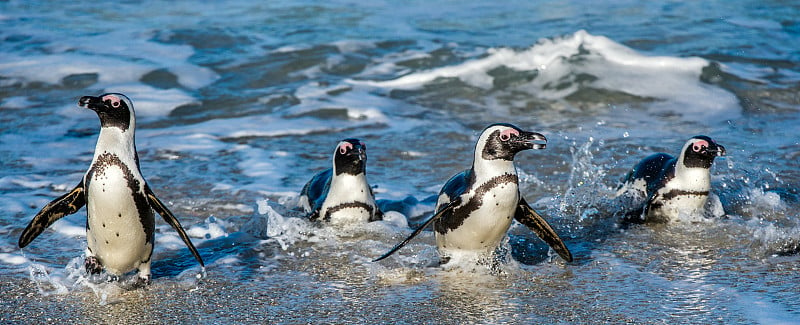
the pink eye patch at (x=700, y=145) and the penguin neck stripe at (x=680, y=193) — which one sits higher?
the pink eye patch at (x=700, y=145)

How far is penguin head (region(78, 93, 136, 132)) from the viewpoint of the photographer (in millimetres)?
4332

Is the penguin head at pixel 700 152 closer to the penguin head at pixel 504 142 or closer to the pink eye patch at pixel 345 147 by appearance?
the penguin head at pixel 504 142

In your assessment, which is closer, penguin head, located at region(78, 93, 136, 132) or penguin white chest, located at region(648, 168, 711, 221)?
penguin head, located at region(78, 93, 136, 132)

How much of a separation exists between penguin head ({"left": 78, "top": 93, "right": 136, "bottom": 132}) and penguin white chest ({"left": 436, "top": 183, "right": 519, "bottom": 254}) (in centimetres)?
171

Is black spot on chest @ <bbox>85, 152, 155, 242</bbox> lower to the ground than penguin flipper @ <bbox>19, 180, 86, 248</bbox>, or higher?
higher

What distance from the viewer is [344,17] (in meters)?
15.6

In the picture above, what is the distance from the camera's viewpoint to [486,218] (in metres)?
4.59

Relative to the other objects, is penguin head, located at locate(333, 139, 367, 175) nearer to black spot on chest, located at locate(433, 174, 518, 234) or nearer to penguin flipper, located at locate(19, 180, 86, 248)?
black spot on chest, located at locate(433, 174, 518, 234)

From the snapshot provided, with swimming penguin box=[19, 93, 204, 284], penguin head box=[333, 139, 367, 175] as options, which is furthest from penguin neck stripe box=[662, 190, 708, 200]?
swimming penguin box=[19, 93, 204, 284]

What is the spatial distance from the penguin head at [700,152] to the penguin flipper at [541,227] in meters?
1.39

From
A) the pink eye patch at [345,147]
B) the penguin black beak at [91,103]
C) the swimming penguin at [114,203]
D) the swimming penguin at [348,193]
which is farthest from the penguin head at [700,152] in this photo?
the penguin black beak at [91,103]

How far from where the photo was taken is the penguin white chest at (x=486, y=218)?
15.0 feet

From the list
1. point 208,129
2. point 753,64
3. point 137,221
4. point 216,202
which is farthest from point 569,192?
point 753,64

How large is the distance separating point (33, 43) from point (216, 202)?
323 inches
